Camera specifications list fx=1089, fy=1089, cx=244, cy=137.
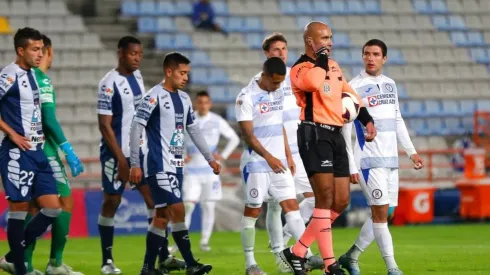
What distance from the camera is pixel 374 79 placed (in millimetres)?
10383

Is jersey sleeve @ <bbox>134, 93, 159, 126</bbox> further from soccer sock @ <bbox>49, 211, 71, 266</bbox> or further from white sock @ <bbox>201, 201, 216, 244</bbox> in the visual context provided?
white sock @ <bbox>201, 201, 216, 244</bbox>

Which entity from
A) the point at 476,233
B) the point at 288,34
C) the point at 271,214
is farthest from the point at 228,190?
the point at 271,214

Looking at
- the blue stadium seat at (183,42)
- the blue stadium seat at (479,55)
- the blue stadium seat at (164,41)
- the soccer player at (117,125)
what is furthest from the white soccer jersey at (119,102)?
the blue stadium seat at (479,55)

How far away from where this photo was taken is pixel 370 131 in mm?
9570

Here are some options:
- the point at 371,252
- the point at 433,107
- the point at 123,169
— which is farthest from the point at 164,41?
the point at 123,169

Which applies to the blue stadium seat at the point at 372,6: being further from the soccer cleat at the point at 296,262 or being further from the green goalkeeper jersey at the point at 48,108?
the soccer cleat at the point at 296,262

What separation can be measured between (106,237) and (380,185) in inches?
130

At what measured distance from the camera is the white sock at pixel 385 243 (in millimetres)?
10023

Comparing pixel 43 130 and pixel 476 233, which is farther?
pixel 476 233

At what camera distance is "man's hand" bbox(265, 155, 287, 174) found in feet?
34.2

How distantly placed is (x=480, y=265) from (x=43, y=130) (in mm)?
4689

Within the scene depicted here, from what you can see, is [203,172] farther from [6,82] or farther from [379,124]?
[6,82]

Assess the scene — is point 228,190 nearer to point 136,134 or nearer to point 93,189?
point 93,189

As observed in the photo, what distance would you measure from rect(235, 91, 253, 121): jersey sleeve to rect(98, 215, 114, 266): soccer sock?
2123 millimetres
